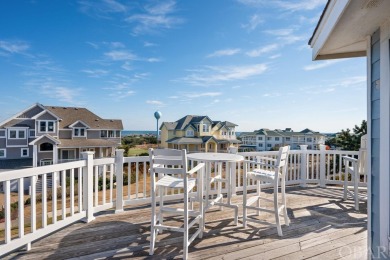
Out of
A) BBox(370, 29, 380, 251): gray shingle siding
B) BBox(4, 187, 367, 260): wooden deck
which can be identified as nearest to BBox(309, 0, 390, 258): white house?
BBox(370, 29, 380, 251): gray shingle siding

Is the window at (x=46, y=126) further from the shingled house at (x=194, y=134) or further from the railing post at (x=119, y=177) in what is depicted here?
→ the railing post at (x=119, y=177)

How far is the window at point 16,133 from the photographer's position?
14.8 m

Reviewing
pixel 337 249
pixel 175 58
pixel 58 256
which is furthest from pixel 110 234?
pixel 175 58

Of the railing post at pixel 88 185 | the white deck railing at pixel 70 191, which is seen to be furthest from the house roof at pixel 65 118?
the railing post at pixel 88 185

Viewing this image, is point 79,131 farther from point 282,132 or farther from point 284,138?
point 282,132

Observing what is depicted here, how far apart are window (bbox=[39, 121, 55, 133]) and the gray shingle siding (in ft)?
60.4

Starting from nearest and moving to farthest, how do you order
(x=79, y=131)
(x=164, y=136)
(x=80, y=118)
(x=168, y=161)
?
(x=168, y=161) < (x=79, y=131) < (x=80, y=118) < (x=164, y=136)

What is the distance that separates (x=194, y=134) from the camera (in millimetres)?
21859

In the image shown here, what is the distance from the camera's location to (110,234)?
2676mm

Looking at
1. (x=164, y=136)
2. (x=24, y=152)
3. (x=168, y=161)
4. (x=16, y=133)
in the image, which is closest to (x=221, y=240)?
(x=168, y=161)

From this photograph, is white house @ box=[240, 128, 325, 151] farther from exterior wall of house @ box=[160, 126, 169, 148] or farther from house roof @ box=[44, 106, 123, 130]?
house roof @ box=[44, 106, 123, 130]

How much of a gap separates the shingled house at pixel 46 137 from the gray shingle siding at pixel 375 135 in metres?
17.5

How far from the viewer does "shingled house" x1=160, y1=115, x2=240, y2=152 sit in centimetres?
2141

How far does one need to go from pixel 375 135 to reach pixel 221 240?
1.89 metres
